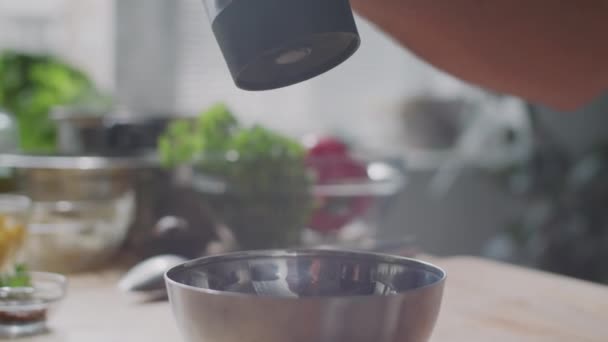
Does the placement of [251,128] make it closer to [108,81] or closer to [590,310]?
[590,310]

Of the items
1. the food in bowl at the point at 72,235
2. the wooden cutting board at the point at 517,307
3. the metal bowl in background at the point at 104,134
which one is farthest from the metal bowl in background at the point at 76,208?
the wooden cutting board at the point at 517,307

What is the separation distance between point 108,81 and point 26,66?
44 cm

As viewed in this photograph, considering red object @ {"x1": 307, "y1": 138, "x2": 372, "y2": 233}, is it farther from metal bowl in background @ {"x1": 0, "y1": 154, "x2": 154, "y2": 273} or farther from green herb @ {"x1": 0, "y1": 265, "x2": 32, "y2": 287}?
green herb @ {"x1": 0, "y1": 265, "x2": 32, "y2": 287}

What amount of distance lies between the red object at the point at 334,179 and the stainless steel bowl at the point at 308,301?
50cm

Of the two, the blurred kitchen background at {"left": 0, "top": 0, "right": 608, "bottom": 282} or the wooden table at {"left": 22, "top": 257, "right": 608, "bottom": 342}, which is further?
the blurred kitchen background at {"left": 0, "top": 0, "right": 608, "bottom": 282}

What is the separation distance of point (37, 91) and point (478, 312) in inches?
43.9

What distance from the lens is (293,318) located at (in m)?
0.44

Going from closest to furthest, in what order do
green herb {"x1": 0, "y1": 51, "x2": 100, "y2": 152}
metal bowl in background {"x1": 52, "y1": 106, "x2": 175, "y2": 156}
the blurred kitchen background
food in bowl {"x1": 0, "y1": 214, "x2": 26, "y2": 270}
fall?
food in bowl {"x1": 0, "y1": 214, "x2": 26, "y2": 270} → metal bowl in background {"x1": 52, "y1": 106, "x2": 175, "y2": 156} → green herb {"x1": 0, "y1": 51, "x2": 100, "y2": 152} → the blurred kitchen background

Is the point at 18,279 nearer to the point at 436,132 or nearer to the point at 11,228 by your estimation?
the point at 11,228

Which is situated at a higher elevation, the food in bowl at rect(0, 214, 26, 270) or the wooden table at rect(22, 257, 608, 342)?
the food in bowl at rect(0, 214, 26, 270)

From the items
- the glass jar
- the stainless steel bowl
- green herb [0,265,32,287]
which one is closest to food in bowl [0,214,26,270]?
the glass jar

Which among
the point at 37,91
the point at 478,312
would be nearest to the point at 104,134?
the point at 37,91

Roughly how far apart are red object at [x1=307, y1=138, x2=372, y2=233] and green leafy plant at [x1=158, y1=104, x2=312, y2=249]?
58mm

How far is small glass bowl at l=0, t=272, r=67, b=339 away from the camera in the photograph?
0.68 m
